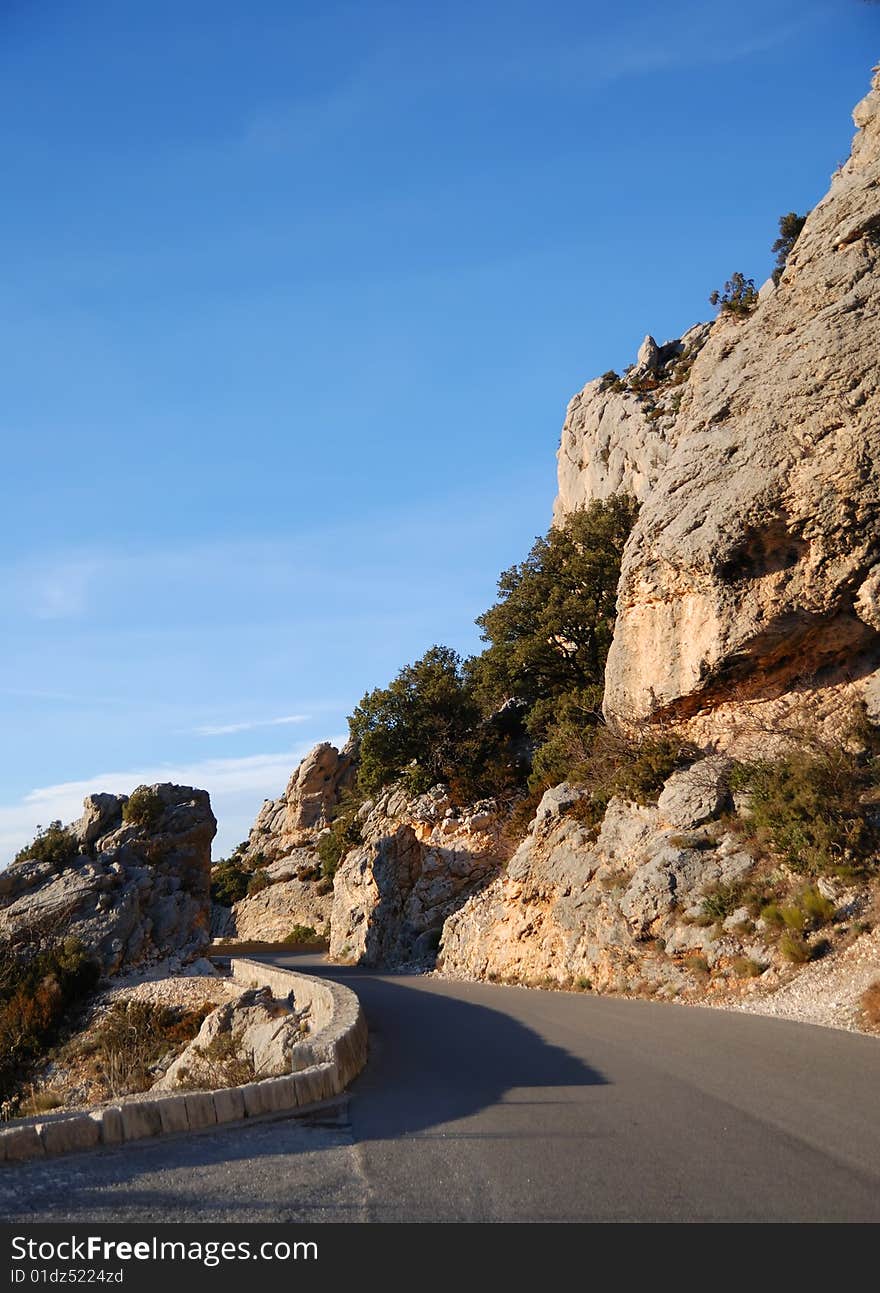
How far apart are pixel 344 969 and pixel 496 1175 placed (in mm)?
28276

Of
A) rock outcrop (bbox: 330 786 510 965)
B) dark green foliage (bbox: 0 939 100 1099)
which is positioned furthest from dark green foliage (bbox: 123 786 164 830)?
rock outcrop (bbox: 330 786 510 965)

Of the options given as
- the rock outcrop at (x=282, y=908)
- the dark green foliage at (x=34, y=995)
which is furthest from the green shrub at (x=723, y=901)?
the rock outcrop at (x=282, y=908)

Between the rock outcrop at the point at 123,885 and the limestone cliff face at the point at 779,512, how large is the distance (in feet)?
66.8

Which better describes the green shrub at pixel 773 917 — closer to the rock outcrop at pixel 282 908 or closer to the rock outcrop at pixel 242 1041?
the rock outcrop at pixel 242 1041

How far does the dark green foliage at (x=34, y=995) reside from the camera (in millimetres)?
27547

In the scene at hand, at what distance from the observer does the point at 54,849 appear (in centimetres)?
3894

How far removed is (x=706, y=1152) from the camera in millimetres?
6430

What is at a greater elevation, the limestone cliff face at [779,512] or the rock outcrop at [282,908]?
the limestone cliff face at [779,512]

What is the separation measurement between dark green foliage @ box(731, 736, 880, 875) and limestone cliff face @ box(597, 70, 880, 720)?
3.09 m

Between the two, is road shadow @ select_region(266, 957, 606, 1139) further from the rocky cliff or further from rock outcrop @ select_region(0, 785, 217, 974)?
the rocky cliff

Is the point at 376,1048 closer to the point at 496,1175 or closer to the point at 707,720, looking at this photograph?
the point at 496,1175

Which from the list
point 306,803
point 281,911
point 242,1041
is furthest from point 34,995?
point 306,803

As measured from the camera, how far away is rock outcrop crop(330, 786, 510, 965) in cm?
3294
